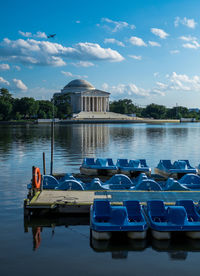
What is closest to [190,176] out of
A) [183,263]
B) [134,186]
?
[134,186]

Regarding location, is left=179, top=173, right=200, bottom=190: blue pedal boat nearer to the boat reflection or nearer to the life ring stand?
the boat reflection

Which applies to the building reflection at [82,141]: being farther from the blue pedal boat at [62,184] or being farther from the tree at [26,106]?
the tree at [26,106]

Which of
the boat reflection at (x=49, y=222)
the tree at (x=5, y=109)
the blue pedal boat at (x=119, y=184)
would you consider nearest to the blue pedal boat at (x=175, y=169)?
the blue pedal boat at (x=119, y=184)

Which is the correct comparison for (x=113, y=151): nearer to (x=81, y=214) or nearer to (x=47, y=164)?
(x=47, y=164)

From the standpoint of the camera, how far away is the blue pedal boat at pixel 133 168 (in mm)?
36503

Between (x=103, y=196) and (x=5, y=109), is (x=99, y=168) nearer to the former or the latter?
(x=103, y=196)

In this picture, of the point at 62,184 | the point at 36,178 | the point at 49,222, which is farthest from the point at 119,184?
the point at 49,222

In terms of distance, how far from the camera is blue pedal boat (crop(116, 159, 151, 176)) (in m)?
36.5

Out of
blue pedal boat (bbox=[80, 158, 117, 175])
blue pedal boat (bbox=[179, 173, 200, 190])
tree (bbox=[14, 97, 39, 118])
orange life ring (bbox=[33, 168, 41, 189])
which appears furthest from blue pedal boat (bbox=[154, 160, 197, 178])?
tree (bbox=[14, 97, 39, 118])

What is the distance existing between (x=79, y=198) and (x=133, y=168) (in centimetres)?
1403

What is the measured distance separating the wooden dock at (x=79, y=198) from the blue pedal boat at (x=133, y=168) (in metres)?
10.9

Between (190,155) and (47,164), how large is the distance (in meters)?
23.0

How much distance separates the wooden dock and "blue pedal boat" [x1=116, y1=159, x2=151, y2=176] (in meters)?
10.9

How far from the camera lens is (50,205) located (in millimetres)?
22562
